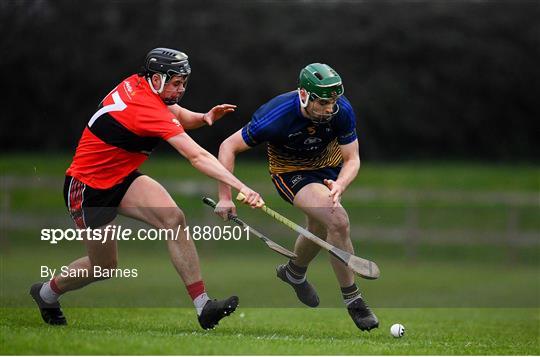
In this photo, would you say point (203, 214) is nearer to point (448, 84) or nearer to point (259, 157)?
point (259, 157)

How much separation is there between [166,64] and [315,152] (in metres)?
1.60

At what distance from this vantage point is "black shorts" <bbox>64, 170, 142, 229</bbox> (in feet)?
28.2

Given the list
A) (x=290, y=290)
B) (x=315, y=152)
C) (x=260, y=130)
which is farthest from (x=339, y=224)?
(x=290, y=290)

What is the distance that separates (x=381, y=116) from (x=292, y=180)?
17.5 m

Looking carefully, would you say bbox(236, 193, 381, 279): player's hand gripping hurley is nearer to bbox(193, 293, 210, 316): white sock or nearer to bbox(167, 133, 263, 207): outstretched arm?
bbox(167, 133, 263, 207): outstretched arm

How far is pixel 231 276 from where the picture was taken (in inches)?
635

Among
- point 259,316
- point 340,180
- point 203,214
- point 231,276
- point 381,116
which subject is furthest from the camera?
point 381,116

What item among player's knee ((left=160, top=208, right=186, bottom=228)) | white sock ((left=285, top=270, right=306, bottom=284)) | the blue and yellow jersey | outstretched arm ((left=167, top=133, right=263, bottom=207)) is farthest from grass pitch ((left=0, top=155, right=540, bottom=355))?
the blue and yellow jersey

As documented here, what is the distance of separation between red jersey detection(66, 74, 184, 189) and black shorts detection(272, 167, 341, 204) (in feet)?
4.32

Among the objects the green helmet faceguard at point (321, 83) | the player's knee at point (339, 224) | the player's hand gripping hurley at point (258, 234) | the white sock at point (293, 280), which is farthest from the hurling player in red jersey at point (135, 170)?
the white sock at point (293, 280)

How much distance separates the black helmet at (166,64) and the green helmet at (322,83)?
95 cm

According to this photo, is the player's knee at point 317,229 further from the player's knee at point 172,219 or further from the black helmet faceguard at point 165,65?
the black helmet faceguard at point 165,65

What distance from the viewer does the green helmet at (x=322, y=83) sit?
8688mm

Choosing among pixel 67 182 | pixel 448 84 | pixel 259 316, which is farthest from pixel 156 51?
pixel 448 84
